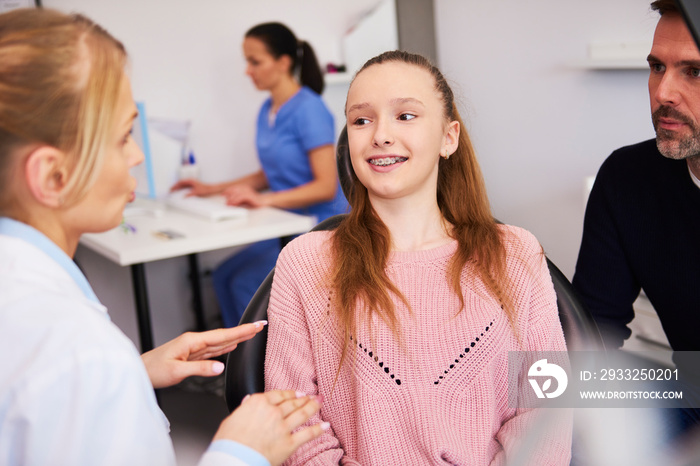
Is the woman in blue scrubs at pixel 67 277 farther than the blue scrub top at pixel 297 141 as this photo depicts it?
No

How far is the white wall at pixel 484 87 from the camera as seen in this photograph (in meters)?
2.29

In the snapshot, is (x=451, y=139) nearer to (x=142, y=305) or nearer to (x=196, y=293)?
(x=142, y=305)

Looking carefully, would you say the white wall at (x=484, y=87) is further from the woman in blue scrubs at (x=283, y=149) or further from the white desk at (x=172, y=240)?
the white desk at (x=172, y=240)

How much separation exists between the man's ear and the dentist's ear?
688mm

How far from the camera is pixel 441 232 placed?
1.14 m

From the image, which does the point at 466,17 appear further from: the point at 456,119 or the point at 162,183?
the point at 456,119

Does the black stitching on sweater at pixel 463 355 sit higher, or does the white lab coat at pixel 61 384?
the white lab coat at pixel 61 384

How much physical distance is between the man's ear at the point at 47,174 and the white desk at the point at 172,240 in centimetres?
124

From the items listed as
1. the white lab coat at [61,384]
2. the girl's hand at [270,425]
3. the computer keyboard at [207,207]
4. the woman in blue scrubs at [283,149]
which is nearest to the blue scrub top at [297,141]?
the woman in blue scrubs at [283,149]

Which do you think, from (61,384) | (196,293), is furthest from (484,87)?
(61,384)

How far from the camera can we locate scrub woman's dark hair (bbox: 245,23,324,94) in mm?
2438

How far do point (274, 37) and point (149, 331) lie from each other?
46.3 inches

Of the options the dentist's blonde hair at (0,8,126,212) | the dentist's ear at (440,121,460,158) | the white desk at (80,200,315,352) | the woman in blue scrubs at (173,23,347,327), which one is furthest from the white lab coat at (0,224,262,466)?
the woman in blue scrubs at (173,23,347,327)

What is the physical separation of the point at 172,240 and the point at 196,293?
1.01 meters
